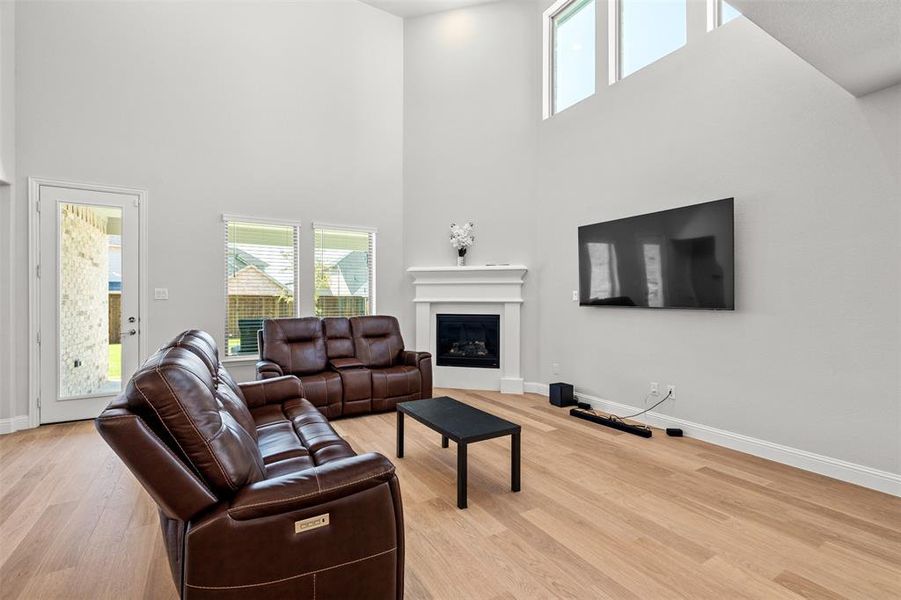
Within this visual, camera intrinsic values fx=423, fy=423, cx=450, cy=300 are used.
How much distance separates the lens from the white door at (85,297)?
391 cm

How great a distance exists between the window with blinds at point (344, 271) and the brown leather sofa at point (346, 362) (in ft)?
2.48

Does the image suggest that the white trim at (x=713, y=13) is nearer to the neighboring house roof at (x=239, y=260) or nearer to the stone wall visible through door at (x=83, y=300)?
the neighboring house roof at (x=239, y=260)

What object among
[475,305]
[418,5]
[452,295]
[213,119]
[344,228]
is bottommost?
[475,305]

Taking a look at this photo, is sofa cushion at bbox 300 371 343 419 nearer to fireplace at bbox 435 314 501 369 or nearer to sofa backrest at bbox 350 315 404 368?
sofa backrest at bbox 350 315 404 368

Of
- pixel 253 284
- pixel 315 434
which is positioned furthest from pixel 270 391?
pixel 253 284

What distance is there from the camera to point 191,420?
136 centimetres

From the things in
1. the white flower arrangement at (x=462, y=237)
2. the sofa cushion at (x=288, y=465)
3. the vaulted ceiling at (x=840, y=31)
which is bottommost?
the sofa cushion at (x=288, y=465)

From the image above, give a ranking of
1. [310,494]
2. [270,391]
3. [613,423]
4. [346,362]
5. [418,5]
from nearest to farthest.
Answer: [310,494]
[270,391]
[613,423]
[346,362]
[418,5]

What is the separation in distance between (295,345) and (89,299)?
1953 mm

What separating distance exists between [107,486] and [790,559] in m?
3.84

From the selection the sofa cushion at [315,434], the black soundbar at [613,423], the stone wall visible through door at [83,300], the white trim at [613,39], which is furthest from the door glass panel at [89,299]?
the white trim at [613,39]

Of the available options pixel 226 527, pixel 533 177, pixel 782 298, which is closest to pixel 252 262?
pixel 533 177

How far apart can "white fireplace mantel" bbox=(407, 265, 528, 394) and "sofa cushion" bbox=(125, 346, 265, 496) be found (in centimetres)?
412

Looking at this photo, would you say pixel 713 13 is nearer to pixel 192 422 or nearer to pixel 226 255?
pixel 192 422
